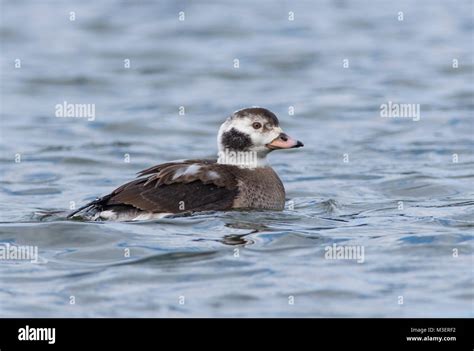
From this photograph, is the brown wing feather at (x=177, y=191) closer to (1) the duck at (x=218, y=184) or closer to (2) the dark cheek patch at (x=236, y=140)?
(1) the duck at (x=218, y=184)

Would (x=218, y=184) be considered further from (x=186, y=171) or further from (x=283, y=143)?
(x=283, y=143)

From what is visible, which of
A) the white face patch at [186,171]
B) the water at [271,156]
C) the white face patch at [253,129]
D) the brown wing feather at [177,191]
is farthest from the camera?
the white face patch at [253,129]

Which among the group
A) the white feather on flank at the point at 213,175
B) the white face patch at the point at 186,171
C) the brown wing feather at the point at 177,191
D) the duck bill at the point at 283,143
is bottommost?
the brown wing feather at the point at 177,191

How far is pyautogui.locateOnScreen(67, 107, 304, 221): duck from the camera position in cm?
1356

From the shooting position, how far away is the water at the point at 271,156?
11.4 m

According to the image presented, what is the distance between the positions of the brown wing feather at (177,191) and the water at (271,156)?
19 cm

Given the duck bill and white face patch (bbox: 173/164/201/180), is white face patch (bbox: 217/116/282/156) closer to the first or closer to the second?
the duck bill

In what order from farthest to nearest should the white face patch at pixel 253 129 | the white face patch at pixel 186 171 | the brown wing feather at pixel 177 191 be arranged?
the white face patch at pixel 253 129
the white face patch at pixel 186 171
the brown wing feather at pixel 177 191

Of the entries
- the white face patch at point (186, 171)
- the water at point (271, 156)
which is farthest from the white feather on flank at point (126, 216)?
the white face patch at point (186, 171)

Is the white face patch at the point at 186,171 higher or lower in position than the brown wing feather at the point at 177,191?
higher

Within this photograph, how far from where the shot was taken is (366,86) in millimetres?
24906

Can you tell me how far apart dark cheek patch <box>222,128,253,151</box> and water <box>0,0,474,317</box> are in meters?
0.89
